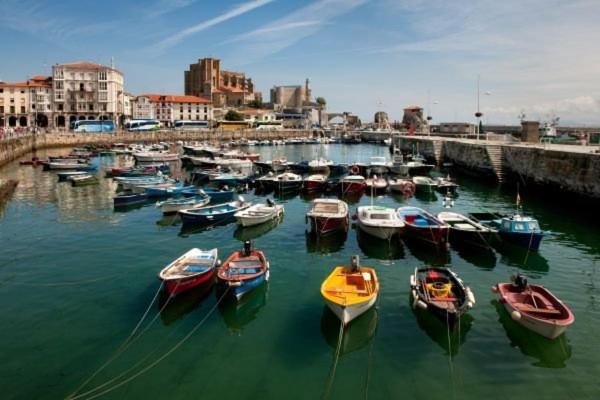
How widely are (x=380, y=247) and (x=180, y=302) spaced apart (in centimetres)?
1187

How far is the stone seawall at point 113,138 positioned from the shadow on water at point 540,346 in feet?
208

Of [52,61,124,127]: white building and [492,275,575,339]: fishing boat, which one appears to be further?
[52,61,124,127]: white building

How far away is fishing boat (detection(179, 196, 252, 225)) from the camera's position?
94.9 ft

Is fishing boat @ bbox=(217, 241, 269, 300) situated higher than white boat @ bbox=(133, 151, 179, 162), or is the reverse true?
white boat @ bbox=(133, 151, 179, 162)

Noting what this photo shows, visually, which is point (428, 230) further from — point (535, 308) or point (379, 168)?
point (379, 168)

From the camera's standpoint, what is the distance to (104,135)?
105125 millimetres

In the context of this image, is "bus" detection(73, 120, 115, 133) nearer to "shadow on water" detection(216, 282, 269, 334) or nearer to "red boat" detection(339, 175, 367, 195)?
"red boat" detection(339, 175, 367, 195)

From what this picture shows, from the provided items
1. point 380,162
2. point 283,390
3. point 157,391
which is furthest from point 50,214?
point 380,162

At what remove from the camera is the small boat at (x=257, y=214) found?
2791 centimetres

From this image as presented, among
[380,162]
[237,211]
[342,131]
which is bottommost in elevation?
[237,211]

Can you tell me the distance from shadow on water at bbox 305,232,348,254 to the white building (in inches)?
4292

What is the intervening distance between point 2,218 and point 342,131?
15544cm

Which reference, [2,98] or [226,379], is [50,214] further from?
[2,98]

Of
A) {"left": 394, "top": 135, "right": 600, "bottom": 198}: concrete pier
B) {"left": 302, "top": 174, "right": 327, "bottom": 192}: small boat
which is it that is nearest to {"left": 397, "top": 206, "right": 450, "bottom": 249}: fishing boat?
{"left": 302, "top": 174, "right": 327, "bottom": 192}: small boat
